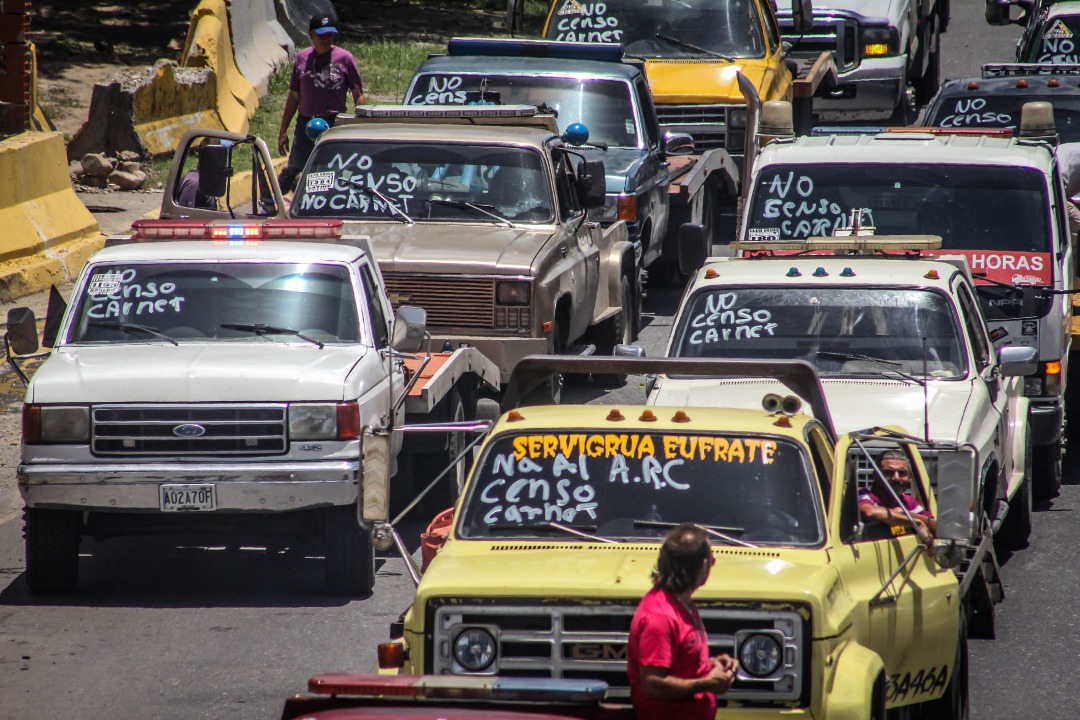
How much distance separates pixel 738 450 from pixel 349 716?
6.64ft

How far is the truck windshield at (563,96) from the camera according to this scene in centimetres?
1573

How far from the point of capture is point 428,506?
10.4 meters

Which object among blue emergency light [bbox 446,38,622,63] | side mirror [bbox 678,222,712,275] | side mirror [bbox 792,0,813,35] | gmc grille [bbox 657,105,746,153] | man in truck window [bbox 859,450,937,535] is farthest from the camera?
side mirror [bbox 792,0,813,35]

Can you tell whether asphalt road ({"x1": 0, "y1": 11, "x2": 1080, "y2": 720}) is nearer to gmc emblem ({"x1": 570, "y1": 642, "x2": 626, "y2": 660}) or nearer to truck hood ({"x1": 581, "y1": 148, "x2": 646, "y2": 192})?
gmc emblem ({"x1": 570, "y1": 642, "x2": 626, "y2": 660})

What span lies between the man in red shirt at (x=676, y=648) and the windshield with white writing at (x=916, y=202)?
23.1ft

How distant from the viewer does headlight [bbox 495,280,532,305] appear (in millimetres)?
11734

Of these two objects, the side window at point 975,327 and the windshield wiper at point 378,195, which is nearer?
the side window at point 975,327

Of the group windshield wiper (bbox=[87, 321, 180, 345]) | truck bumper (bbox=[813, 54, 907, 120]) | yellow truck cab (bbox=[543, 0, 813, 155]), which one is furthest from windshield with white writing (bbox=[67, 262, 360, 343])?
truck bumper (bbox=[813, 54, 907, 120])

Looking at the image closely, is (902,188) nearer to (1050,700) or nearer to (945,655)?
(1050,700)

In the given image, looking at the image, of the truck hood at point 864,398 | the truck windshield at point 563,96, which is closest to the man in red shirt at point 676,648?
the truck hood at point 864,398

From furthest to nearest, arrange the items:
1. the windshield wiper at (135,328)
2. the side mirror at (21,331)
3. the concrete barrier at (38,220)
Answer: the concrete barrier at (38,220) → the windshield wiper at (135,328) → the side mirror at (21,331)

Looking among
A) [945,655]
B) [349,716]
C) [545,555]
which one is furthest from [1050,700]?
[349,716]

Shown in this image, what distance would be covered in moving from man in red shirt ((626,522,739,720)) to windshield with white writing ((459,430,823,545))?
1030 mm

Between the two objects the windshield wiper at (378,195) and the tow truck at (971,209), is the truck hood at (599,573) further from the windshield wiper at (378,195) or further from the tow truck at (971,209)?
the windshield wiper at (378,195)
